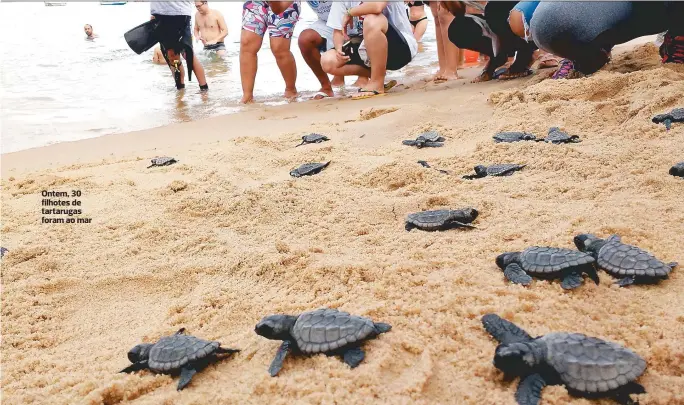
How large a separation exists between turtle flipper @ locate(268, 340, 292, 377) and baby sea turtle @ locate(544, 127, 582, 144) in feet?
6.35

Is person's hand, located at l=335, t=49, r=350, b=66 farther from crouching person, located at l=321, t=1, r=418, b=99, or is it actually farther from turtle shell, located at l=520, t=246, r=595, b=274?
turtle shell, located at l=520, t=246, r=595, b=274

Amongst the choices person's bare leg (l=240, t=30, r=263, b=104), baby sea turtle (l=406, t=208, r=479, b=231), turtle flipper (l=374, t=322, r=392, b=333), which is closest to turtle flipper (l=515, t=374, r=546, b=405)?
turtle flipper (l=374, t=322, r=392, b=333)

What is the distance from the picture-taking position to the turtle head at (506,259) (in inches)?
59.6

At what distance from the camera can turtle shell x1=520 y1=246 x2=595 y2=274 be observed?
1419 millimetres

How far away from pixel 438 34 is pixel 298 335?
4733mm

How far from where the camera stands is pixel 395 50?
5.02m

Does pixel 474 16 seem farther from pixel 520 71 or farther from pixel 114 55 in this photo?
pixel 114 55

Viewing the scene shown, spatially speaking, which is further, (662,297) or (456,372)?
(662,297)

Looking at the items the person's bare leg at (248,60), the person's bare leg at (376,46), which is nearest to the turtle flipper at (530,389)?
the person's bare leg at (376,46)

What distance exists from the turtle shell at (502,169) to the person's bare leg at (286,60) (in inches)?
129

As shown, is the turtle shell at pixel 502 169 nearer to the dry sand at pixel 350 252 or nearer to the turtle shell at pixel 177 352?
the dry sand at pixel 350 252

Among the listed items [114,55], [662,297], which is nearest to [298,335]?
[662,297]

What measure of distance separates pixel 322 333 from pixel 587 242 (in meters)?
0.87

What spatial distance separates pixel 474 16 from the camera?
4.88 meters
